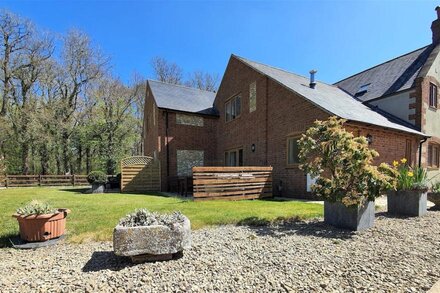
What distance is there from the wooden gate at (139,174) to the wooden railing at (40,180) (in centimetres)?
952

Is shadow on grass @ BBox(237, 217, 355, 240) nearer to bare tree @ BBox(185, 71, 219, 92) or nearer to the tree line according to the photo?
the tree line

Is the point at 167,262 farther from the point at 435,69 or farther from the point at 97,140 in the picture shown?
the point at 97,140

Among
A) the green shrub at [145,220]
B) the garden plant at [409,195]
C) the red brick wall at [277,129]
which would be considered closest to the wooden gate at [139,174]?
the red brick wall at [277,129]

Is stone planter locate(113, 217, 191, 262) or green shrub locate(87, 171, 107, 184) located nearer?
stone planter locate(113, 217, 191, 262)

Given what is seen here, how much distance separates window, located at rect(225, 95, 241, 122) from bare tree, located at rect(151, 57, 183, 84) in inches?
637

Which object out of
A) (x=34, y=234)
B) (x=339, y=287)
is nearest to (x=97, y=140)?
(x=34, y=234)

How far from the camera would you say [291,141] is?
10.4 meters

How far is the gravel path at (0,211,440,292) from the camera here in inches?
104

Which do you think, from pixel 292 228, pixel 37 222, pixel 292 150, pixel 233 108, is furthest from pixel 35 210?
pixel 233 108

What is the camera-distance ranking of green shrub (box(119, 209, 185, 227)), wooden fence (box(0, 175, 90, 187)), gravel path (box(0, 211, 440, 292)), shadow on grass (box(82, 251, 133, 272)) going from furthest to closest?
1. wooden fence (box(0, 175, 90, 187))
2. green shrub (box(119, 209, 185, 227))
3. shadow on grass (box(82, 251, 133, 272))
4. gravel path (box(0, 211, 440, 292))

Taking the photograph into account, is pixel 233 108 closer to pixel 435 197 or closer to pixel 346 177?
pixel 435 197

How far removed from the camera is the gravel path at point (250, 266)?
8.68ft

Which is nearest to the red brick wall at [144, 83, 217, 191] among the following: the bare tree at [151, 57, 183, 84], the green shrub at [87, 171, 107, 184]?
the green shrub at [87, 171, 107, 184]

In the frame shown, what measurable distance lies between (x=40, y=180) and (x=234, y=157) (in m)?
15.8
